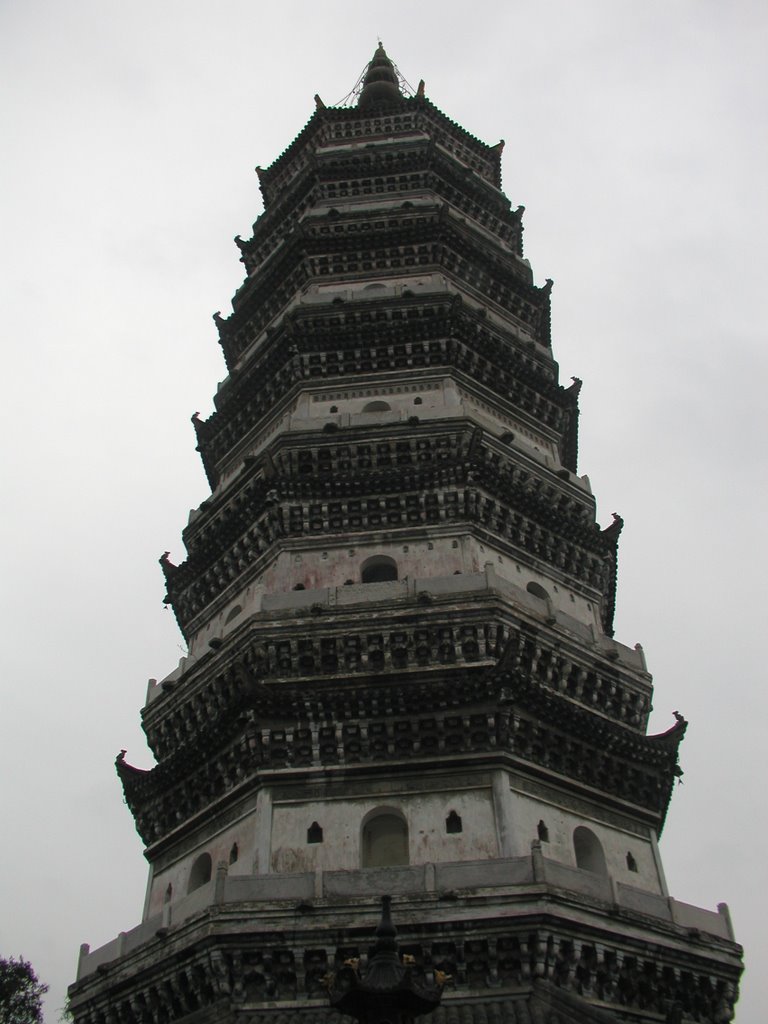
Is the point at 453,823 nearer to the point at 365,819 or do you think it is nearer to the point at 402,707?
the point at 365,819

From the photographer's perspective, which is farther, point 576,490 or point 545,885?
point 576,490

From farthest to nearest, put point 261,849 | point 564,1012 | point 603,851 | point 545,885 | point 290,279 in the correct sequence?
point 290,279, point 603,851, point 261,849, point 545,885, point 564,1012

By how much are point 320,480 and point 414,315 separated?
5942 millimetres

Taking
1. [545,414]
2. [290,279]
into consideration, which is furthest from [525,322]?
[290,279]

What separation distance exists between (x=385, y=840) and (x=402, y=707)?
2.27 metres

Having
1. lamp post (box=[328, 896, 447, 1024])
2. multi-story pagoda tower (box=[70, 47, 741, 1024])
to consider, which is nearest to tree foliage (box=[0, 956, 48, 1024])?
multi-story pagoda tower (box=[70, 47, 741, 1024])

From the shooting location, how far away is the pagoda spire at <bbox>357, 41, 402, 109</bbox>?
42.5 m

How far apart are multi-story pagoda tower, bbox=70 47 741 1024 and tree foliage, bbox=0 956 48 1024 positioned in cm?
1625

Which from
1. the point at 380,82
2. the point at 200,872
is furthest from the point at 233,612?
the point at 380,82

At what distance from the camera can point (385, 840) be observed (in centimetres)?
1861

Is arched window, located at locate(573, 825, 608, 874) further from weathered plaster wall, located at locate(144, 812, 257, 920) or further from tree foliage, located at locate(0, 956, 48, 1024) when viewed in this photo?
tree foliage, located at locate(0, 956, 48, 1024)

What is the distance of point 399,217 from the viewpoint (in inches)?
1216

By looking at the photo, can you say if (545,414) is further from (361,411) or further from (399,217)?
(399,217)

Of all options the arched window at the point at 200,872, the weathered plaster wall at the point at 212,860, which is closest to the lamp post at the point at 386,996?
the weathered plaster wall at the point at 212,860
